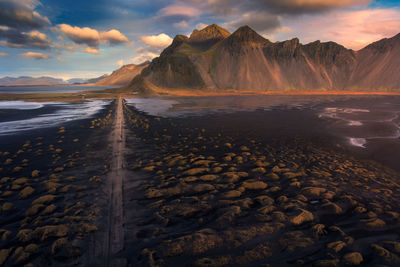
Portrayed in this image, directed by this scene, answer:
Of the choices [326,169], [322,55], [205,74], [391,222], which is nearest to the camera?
[391,222]

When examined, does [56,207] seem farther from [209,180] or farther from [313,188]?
[313,188]

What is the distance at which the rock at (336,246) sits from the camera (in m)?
4.63

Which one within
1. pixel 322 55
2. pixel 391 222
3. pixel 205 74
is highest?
pixel 322 55

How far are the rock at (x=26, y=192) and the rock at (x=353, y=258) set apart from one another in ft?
32.5

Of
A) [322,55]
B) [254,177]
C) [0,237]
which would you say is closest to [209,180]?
[254,177]

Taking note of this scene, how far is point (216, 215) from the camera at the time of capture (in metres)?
5.95

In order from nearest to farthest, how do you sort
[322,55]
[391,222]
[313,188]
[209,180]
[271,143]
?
[391,222], [313,188], [209,180], [271,143], [322,55]

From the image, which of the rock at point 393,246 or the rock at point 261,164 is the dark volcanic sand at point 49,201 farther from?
the rock at point 261,164

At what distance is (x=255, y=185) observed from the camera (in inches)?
309

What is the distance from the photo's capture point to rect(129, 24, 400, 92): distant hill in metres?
121

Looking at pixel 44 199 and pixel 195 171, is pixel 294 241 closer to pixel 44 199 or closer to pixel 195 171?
pixel 195 171

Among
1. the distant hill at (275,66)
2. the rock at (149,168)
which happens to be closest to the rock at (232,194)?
the rock at (149,168)

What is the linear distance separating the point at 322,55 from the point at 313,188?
18521 cm

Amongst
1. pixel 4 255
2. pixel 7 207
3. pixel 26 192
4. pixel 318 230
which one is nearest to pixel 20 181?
pixel 26 192
